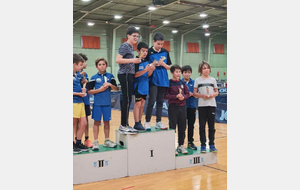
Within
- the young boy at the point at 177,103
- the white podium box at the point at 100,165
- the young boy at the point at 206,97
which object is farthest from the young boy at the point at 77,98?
the young boy at the point at 206,97

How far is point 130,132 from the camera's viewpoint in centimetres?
364

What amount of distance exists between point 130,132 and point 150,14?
1304 cm

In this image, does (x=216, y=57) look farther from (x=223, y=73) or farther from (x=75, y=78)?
(x=75, y=78)

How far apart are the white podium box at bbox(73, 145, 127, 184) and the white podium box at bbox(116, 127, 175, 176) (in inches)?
4.4

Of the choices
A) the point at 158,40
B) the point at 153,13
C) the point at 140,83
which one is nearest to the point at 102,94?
the point at 140,83

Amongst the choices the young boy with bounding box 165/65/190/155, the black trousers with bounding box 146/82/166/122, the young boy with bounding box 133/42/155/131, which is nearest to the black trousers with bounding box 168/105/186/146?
the young boy with bounding box 165/65/190/155

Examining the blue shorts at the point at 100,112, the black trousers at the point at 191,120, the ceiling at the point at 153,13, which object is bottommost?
the black trousers at the point at 191,120

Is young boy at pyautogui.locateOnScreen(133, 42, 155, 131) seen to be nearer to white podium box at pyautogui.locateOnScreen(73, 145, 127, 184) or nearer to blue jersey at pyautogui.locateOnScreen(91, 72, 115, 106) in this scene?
blue jersey at pyautogui.locateOnScreen(91, 72, 115, 106)

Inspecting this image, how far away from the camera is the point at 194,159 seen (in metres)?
4.14

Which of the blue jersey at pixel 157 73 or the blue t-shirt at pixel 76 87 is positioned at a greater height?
the blue jersey at pixel 157 73

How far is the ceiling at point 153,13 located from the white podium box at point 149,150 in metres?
9.24

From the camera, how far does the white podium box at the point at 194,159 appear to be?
4.04m

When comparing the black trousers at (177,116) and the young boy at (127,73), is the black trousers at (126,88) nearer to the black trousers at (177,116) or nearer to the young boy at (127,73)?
the young boy at (127,73)

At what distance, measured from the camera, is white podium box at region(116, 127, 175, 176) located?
12.0ft
